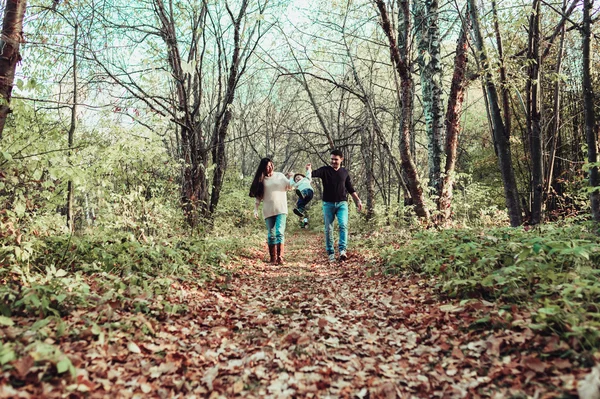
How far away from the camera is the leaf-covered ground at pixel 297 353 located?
237 centimetres

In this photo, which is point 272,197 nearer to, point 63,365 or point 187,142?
point 187,142

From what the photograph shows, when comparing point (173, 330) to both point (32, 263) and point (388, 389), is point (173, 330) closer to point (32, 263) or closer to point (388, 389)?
point (388, 389)

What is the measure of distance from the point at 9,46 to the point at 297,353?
4988 mm

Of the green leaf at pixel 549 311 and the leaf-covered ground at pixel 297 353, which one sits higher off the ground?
the green leaf at pixel 549 311

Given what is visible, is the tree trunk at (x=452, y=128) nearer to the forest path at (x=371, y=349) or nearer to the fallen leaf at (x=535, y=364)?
the forest path at (x=371, y=349)

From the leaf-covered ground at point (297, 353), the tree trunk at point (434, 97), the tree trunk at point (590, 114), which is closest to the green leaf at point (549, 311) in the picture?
the leaf-covered ground at point (297, 353)

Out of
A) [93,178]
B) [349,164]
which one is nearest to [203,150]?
[93,178]

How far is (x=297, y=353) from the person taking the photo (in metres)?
3.15

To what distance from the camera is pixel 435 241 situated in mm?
6031

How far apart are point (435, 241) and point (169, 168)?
6064mm

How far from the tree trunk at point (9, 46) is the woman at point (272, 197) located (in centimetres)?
427

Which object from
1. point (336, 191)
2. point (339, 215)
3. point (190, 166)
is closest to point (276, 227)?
point (339, 215)

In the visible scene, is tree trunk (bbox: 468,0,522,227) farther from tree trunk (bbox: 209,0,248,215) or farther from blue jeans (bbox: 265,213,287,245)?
tree trunk (bbox: 209,0,248,215)

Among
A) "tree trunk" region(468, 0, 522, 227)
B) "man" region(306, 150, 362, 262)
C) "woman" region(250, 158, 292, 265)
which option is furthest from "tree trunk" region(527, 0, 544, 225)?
"woman" region(250, 158, 292, 265)
